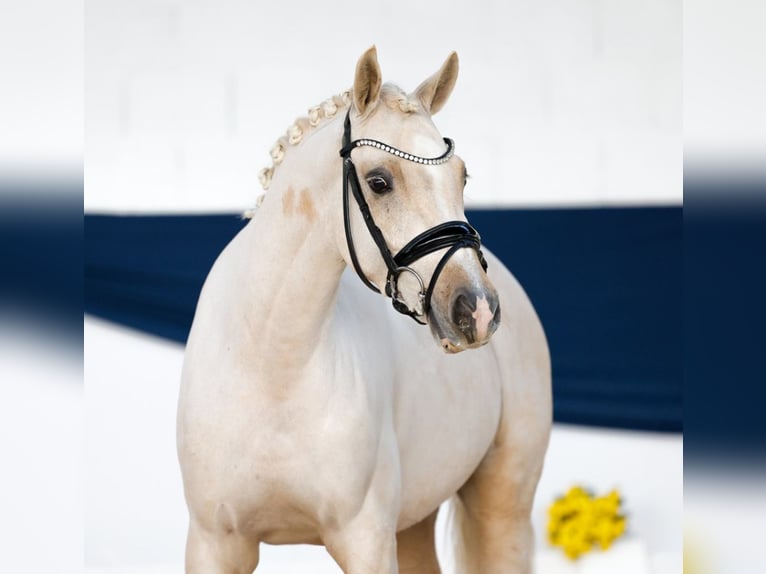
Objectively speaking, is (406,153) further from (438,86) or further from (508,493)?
(508,493)

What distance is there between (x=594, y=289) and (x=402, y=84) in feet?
3.42

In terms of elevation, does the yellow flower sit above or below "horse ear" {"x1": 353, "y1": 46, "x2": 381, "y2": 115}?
below

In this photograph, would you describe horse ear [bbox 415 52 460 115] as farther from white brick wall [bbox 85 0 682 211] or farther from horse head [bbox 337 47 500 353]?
white brick wall [bbox 85 0 682 211]

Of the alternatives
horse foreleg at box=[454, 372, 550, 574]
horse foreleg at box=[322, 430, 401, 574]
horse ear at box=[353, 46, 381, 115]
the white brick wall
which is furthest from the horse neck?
the white brick wall

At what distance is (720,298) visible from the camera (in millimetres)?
2371

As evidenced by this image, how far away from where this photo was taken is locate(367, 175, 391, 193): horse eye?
2.03 meters

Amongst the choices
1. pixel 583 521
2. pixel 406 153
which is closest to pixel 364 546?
pixel 406 153

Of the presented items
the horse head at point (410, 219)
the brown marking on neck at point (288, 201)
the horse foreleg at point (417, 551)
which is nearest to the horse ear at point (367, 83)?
the horse head at point (410, 219)

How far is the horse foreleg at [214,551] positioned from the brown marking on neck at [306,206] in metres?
0.62

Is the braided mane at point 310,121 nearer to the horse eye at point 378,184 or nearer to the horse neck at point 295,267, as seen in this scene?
the horse neck at point 295,267

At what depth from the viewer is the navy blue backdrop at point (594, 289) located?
14.6 ft

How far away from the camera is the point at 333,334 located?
2295 mm

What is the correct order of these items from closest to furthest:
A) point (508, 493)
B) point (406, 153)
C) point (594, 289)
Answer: point (406, 153)
point (508, 493)
point (594, 289)

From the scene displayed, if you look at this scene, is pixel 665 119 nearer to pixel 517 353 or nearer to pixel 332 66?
pixel 332 66
